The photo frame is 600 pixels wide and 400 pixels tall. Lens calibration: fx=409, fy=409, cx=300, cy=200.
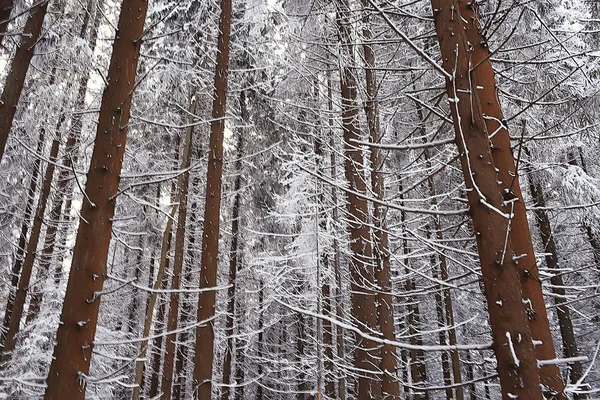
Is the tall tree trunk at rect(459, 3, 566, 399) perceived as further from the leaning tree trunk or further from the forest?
the leaning tree trunk

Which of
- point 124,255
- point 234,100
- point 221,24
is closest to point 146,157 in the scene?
point 234,100

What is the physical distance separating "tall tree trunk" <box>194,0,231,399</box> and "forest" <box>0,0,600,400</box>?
4 cm

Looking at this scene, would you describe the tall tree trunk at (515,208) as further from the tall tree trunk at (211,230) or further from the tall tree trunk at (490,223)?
the tall tree trunk at (211,230)

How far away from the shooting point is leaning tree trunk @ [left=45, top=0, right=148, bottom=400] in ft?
10.8

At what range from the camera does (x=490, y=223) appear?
227 centimetres

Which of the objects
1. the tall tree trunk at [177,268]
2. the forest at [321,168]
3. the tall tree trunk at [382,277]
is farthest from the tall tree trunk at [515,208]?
the tall tree trunk at [177,268]

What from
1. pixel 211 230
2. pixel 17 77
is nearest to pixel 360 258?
pixel 211 230

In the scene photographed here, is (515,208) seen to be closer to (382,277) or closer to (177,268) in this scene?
(382,277)

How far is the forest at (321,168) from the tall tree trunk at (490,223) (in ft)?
0.04

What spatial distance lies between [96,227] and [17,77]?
10.7 feet

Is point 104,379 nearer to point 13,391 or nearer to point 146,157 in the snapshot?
point 13,391

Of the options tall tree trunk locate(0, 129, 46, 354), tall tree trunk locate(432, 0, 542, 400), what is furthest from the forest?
tall tree trunk locate(0, 129, 46, 354)

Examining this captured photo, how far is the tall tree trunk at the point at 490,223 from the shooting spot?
1.98 metres

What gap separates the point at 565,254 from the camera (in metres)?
15.9
